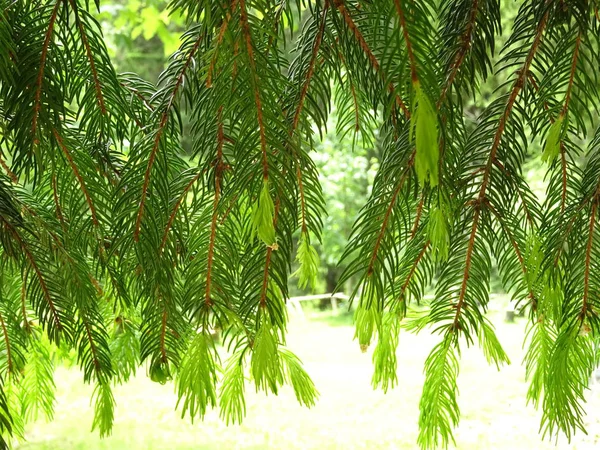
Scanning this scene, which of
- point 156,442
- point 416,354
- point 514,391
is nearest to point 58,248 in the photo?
point 156,442

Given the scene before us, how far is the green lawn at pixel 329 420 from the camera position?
8.99ft

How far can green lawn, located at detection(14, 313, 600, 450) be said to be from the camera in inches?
108

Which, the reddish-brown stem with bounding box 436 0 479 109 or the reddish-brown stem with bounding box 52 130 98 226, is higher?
the reddish-brown stem with bounding box 436 0 479 109

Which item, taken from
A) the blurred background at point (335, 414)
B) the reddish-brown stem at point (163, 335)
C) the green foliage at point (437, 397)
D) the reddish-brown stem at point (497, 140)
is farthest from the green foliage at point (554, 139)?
the blurred background at point (335, 414)

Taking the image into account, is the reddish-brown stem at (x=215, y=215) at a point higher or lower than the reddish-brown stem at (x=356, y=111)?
lower

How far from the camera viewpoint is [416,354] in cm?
396

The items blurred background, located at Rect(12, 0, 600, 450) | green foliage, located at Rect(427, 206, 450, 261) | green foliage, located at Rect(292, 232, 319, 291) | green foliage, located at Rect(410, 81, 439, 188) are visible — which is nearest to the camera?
green foliage, located at Rect(410, 81, 439, 188)

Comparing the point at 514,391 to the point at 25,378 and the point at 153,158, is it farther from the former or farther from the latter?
the point at 153,158

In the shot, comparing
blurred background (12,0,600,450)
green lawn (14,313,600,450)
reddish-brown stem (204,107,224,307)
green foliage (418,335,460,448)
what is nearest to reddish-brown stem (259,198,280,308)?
reddish-brown stem (204,107,224,307)

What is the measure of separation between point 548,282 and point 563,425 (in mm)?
86

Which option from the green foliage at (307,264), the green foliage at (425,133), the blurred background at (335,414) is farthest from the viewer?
the blurred background at (335,414)

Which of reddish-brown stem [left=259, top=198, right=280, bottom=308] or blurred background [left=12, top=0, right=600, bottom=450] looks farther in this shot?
blurred background [left=12, top=0, right=600, bottom=450]

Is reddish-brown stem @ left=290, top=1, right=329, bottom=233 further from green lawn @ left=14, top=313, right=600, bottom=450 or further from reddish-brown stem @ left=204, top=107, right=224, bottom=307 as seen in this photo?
green lawn @ left=14, top=313, right=600, bottom=450

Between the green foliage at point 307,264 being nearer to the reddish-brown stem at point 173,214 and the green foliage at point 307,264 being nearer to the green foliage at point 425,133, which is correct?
the reddish-brown stem at point 173,214
